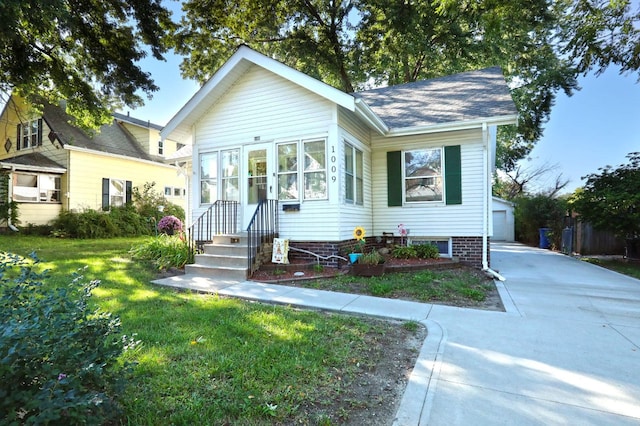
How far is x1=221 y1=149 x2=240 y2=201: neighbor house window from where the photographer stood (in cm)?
834

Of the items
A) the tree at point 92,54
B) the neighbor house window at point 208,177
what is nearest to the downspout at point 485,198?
the neighbor house window at point 208,177

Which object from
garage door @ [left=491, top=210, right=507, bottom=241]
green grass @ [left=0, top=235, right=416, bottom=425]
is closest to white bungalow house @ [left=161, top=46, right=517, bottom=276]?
green grass @ [left=0, top=235, right=416, bottom=425]

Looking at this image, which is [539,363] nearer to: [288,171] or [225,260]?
[225,260]

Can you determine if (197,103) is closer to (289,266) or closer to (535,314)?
(289,266)

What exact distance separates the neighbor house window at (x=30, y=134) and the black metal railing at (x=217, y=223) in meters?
13.8

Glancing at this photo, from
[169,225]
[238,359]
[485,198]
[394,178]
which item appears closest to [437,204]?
[485,198]

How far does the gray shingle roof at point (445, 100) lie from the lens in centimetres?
794

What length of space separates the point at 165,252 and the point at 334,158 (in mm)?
4539

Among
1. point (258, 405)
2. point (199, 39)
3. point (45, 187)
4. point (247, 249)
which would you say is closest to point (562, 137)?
point (199, 39)

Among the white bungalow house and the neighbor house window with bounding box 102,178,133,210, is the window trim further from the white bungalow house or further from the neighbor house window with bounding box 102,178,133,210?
the white bungalow house

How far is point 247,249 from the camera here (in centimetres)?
674

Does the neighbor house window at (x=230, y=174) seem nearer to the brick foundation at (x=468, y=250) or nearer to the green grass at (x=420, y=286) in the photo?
the green grass at (x=420, y=286)

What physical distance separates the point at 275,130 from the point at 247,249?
2.97 m

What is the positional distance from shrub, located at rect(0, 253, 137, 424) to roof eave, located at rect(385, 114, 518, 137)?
7.40 m
